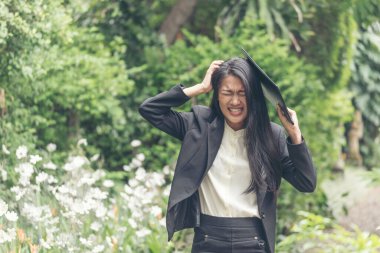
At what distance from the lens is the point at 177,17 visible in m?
10.4

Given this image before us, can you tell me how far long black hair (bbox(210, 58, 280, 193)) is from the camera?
159 inches

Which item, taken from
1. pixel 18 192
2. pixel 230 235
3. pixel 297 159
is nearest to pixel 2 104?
pixel 18 192

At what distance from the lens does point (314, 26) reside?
10352 mm

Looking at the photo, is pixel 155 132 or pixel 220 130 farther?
pixel 155 132

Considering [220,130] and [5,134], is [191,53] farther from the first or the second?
[220,130]

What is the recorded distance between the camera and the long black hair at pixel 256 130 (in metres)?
4.03

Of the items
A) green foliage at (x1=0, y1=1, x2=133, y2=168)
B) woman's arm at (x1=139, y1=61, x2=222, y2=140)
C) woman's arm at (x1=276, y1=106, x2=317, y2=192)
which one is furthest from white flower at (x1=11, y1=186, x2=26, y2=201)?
woman's arm at (x1=276, y1=106, x2=317, y2=192)

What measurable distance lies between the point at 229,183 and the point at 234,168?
0.07 m

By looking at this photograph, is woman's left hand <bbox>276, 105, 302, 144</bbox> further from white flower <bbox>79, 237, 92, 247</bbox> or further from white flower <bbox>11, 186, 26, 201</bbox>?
white flower <bbox>11, 186, 26, 201</bbox>

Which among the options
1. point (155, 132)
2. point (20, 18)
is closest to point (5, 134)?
point (20, 18)

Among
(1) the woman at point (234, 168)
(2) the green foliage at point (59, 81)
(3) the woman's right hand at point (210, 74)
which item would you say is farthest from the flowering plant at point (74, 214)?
(3) the woman's right hand at point (210, 74)

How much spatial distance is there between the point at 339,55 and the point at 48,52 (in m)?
4.19

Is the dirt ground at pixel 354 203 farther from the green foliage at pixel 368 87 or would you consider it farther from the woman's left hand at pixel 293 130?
the woman's left hand at pixel 293 130

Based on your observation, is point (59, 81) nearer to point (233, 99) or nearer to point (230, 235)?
point (233, 99)
